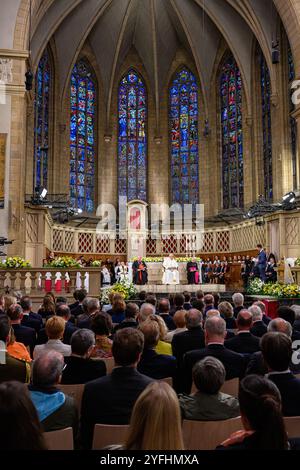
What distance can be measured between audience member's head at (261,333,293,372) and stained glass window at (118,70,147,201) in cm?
2407

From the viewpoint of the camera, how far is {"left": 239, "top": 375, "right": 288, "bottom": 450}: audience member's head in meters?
1.74

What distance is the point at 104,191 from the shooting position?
26375mm

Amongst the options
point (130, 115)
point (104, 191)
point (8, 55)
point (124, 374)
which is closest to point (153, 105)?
point (130, 115)

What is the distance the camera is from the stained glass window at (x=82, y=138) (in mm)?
25719

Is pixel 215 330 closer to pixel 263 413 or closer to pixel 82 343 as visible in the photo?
pixel 82 343

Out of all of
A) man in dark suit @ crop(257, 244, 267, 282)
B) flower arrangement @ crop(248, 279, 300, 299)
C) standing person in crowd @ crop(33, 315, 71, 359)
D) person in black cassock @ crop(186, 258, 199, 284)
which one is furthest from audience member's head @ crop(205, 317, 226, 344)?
person in black cassock @ crop(186, 258, 199, 284)

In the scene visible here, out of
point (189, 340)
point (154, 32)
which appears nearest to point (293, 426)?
point (189, 340)

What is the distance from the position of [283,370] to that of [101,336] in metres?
2.10

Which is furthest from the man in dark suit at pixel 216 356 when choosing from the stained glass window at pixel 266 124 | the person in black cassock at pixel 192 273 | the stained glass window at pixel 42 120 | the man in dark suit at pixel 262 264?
the stained glass window at pixel 42 120

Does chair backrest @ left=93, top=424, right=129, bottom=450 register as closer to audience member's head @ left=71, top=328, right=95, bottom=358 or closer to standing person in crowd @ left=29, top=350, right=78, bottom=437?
standing person in crowd @ left=29, top=350, right=78, bottom=437

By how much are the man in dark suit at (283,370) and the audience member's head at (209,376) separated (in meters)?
0.53

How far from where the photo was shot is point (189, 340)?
4.89 metres

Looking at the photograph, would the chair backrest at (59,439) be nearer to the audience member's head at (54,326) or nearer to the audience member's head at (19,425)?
the audience member's head at (19,425)
